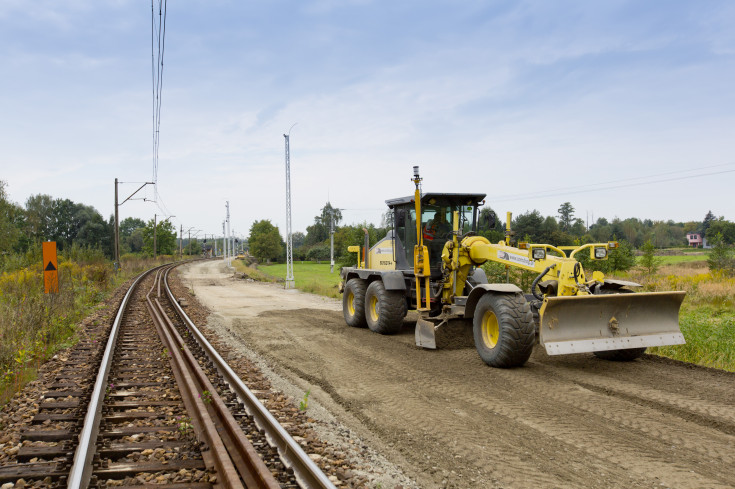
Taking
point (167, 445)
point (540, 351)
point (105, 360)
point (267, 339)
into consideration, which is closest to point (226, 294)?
point (267, 339)

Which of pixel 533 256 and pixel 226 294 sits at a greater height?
pixel 533 256

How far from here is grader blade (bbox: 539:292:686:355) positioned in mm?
7039

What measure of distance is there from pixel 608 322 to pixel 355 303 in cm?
618

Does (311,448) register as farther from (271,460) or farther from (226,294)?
(226,294)

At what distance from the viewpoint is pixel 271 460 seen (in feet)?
14.7

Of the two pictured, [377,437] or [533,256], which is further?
[533,256]

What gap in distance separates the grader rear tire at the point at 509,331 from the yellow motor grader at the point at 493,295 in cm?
1

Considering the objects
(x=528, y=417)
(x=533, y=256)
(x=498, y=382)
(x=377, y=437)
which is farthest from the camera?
(x=533, y=256)

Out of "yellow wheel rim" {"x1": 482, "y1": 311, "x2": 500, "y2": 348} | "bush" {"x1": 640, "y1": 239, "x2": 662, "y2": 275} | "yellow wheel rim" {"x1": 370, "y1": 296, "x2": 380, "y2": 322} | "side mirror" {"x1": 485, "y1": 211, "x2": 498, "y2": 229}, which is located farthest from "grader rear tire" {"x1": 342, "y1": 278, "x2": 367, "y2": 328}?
"bush" {"x1": 640, "y1": 239, "x2": 662, "y2": 275}

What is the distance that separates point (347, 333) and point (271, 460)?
7.12m

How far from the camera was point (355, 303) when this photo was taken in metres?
12.3

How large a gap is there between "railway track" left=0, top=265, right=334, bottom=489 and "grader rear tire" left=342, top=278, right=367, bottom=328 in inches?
171

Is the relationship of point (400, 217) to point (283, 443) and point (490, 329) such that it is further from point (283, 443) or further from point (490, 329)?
point (283, 443)

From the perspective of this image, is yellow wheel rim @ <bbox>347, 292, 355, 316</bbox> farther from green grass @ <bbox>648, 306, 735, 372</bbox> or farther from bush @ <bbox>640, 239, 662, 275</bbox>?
bush @ <bbox>640, 239, 662, 275</bbox>
